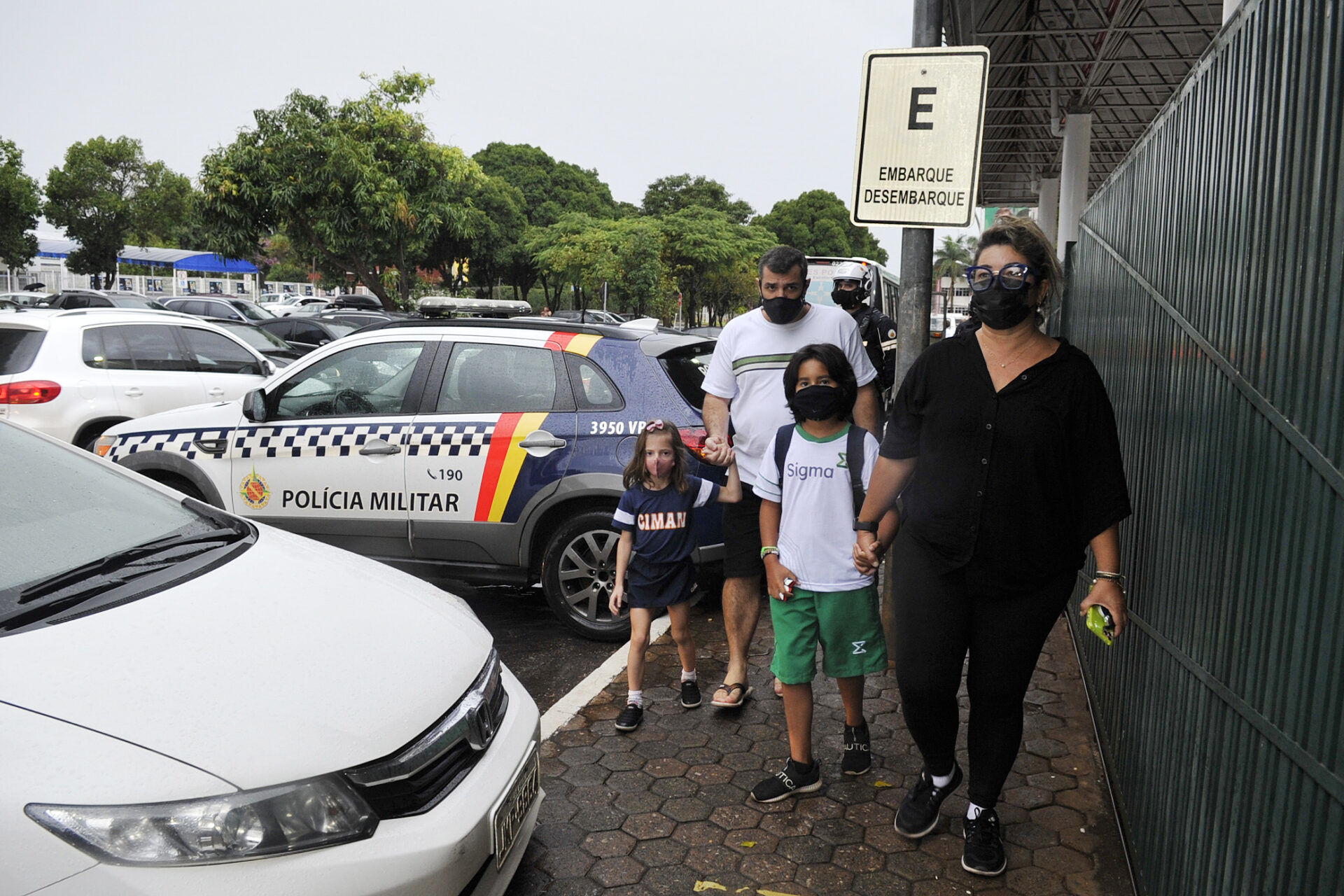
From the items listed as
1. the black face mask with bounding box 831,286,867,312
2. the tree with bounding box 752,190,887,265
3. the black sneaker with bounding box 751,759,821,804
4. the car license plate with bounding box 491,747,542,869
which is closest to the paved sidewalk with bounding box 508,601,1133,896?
the black sneaker with bounding box 751,759,821,804

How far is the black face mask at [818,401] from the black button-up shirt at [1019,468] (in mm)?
468

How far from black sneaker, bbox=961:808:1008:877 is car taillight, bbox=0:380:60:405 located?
25.0 feet

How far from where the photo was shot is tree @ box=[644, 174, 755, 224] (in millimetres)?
58562

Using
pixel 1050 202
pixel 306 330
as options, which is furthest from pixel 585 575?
pixel 1050 202

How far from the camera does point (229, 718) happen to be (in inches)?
86.3

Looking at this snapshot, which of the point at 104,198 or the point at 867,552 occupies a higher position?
the point at 104,198

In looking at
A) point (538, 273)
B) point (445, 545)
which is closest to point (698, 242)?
point (538, 273)

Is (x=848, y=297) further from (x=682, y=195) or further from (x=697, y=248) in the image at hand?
(x=682, y=195)

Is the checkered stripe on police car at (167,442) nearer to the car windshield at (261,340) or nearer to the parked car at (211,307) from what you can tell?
the car windshield at (261,340)

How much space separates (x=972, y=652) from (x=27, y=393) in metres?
7.63

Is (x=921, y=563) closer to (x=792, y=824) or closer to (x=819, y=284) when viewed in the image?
(x=792, y=824)

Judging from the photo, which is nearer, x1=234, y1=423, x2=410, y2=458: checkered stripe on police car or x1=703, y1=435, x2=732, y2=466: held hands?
x1=703, y1=435, x2=732, y2=466: held hands

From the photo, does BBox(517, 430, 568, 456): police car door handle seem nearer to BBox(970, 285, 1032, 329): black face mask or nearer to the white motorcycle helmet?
the white motorcycle helmet

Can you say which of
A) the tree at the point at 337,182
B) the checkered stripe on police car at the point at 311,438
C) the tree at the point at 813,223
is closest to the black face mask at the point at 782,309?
the checkered stripe on police car at the point at 311,438
